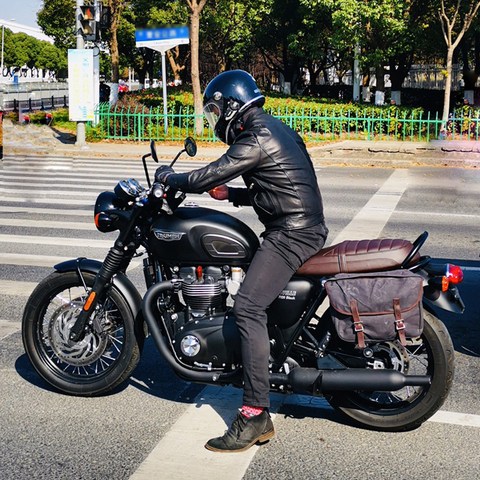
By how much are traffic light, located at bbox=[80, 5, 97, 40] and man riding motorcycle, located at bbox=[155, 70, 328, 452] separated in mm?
17626

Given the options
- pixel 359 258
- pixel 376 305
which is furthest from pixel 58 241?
pixel 376 305

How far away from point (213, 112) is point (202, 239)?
68 cm

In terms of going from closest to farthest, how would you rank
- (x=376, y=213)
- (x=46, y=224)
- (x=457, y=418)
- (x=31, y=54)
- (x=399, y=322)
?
1. (x=399, y=322)
2. (x=457, y=418)
3. (x=46, y=224)
4. (x=376, y=213)
5. (x=31, y=54)

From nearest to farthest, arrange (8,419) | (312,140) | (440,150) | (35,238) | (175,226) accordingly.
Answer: (175,226), (8,419), (35,238), (440,150), (312,140)

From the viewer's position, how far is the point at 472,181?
618 inches

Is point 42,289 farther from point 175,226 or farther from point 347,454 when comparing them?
point 347,454

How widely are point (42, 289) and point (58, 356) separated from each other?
16.4 inches

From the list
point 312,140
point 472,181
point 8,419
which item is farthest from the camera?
point 312,140

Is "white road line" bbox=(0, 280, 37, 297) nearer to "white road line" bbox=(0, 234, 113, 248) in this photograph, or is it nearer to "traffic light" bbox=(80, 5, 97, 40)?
"white road line" bbox=(0, 234, 113, 248)

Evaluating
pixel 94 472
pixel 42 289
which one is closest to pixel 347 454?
pixel 94 472

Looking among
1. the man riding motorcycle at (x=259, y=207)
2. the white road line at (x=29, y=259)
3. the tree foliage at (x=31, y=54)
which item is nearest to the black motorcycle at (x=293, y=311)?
the man riding motorcycle at (x=259, y=207)

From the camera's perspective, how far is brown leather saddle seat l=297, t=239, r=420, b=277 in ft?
13.2

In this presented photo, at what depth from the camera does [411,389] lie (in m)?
4.25

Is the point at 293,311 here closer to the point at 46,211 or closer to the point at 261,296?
the point at 261,296
